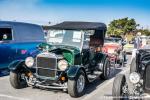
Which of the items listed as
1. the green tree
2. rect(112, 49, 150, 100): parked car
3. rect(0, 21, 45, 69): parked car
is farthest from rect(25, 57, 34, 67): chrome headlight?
the green tree

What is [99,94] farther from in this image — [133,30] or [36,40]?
[133,30]

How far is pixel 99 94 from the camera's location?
8.30 meters

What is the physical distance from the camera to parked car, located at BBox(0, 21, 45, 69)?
11195 mm

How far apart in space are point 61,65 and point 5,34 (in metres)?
4.54

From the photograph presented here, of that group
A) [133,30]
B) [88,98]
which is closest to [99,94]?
[88,98]

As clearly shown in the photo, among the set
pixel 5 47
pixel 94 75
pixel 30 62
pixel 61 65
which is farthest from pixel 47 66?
pixel 5 47

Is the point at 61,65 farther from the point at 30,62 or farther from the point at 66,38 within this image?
the point at 66,38

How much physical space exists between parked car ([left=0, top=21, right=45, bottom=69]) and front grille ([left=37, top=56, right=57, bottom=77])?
344 cm

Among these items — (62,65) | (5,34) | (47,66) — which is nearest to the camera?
(62,65)

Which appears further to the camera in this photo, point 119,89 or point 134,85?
point 134,85

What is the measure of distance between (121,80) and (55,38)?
334 cm

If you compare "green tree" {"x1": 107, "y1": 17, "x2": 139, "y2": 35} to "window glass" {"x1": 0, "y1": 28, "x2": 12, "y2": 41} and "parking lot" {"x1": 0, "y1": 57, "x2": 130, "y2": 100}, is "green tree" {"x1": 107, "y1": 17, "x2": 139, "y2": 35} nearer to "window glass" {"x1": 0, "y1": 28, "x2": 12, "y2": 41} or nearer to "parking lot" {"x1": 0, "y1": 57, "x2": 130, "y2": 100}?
"window glass" {"x1": 0, "y1": 28, "x2": 12, "y2": 41}

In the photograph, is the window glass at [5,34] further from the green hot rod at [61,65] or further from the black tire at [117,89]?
the black tire at [117,89]

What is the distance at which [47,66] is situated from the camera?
801 cm
